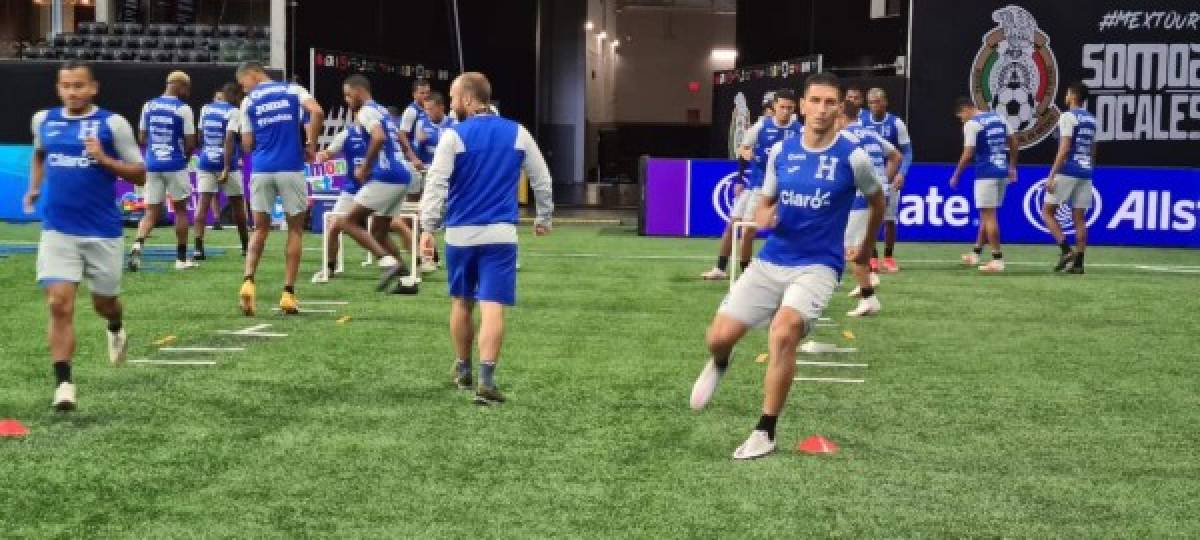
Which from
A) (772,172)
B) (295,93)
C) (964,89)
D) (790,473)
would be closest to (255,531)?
(790,473)

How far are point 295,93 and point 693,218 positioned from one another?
38.5ft

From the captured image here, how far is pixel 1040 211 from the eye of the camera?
22.2m

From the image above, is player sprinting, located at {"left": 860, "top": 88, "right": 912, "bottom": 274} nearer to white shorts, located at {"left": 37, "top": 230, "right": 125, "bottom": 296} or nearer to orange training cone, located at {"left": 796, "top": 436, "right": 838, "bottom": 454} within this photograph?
orange training cone, located at {"left": 796, "top": 436, "right": 838, "bottom": 454}

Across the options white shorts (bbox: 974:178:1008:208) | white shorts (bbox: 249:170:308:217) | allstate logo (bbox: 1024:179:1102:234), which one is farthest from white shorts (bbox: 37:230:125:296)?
allstate logo (bbox: 1024:179:1102:234)

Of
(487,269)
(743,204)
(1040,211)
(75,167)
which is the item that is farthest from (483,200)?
(1040,211)

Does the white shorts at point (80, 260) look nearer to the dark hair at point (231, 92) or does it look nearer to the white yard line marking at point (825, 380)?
the white yard line marking at point (825, 380)

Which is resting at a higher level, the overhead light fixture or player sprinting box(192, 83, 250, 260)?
the overhead light fixture

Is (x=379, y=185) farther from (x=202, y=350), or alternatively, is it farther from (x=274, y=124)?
(x=202, y=350)

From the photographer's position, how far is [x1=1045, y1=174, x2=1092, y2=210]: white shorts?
57.4 ft

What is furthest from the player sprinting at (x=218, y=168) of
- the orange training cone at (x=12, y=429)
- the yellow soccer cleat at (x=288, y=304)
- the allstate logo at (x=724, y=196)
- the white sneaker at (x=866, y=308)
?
the orange training cone at (x=12, y=429)


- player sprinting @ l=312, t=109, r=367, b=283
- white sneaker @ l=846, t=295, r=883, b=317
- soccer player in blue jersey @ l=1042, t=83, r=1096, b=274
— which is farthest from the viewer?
soccer player in blue jersey @ l=1042, t=83, r=1096, b=274

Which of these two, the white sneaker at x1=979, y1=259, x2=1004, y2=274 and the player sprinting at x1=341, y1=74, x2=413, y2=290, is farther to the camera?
the white sneaker at x1=979, y1=259, x2=1004, y2=274

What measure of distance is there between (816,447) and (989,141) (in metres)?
10.9

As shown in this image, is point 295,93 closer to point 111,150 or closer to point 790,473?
point 111,150
